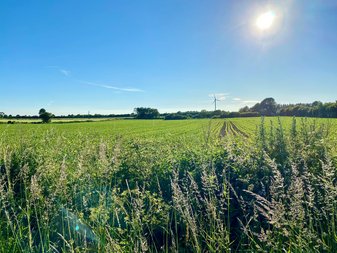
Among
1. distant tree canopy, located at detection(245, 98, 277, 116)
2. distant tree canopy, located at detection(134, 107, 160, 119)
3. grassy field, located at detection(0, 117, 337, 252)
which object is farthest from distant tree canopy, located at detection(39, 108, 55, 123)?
distant tree canopy, located at detection(245, 98, 277, 116)

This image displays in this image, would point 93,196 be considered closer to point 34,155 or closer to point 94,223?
point 94,223

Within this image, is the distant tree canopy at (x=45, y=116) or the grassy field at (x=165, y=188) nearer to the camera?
the grassy field at (x=165, y=188)

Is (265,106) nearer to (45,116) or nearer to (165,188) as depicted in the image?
(45,116)

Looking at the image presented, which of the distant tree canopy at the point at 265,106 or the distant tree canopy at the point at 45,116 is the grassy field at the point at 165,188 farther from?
the distant tree canopy at the point at 265,106

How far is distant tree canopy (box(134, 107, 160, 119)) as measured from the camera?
5475 inches

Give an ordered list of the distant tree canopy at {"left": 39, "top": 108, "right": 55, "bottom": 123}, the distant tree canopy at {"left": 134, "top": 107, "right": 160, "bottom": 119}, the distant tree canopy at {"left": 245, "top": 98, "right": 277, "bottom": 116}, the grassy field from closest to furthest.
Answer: the grassy field
the distant tree canopy at {"left": 39, "top": 108, "right": 55, "bottom": 123}
the distant tree canopy at {"left": 245, "top": 98, "right": 277, "bottom": 116}
the distant tree canopy at {"left": 134, "top": 107, "right": 160, "bottom": 119}

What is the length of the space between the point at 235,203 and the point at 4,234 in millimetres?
4163

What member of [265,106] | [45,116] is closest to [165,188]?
[45,116]

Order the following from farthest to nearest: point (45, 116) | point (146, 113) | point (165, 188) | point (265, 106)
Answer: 1. point (265, 106)
2. point (146, 113)
3. point (45, 116)
4. point (165, 188)

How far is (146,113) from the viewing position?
461 ft

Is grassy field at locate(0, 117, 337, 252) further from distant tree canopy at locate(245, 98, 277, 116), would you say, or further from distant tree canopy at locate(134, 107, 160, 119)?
distant tree canopy at locate(245, 98, 277, 116)

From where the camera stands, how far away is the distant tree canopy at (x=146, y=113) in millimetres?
139075

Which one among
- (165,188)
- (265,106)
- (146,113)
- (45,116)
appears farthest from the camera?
(265,106)

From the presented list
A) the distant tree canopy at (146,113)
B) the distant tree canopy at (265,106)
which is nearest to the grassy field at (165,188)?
the distant tree canopy at (146,113)
